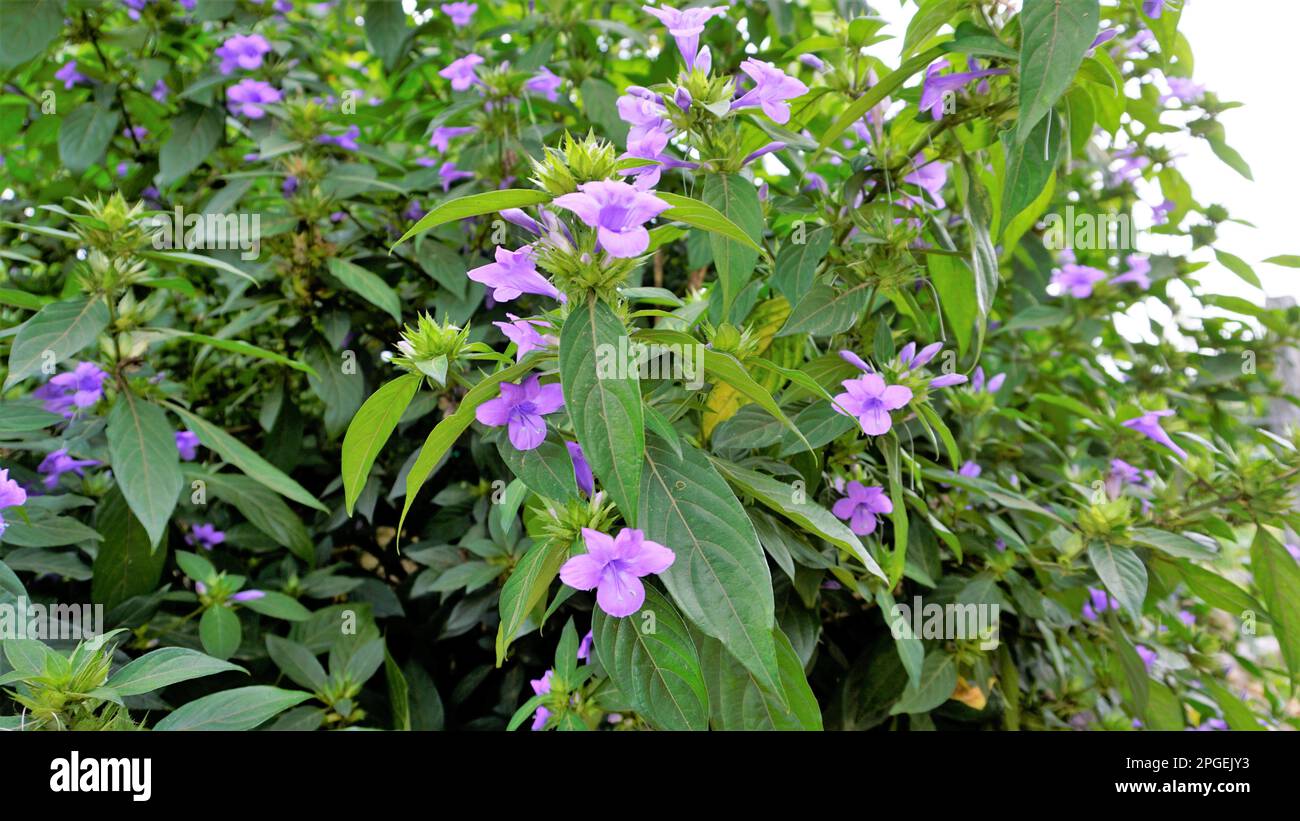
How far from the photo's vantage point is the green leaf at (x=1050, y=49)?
2.98ft

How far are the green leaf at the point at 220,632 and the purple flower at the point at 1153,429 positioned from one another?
1.59 meters

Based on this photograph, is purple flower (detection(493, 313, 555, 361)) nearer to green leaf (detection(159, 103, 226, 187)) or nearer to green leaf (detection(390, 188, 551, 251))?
green leaf (detection(390, 188, 551, 251))

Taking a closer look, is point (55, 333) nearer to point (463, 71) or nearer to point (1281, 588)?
point (463, 71)

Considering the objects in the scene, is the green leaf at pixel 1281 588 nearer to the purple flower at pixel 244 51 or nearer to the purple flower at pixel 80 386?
the purple flower at pixel 80 386

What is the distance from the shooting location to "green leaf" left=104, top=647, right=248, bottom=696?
1.01 metres

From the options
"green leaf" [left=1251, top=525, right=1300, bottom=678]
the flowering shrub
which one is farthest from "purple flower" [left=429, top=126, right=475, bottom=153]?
"green leaf" [left=1251, top=525, right=1300, bottom=678]

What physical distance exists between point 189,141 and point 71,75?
389mm

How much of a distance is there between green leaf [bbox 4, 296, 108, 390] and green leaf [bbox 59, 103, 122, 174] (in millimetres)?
677

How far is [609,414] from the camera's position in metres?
0.80

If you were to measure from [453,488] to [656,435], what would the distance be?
2.82 feet

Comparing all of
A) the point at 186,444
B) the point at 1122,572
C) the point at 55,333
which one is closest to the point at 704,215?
the point at 1122,572
